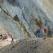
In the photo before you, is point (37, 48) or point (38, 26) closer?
point (37, 48)

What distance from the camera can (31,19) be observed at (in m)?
1.24

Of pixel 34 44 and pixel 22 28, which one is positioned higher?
pixel 22 28

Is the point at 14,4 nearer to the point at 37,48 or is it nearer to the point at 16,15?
the point at 16,15

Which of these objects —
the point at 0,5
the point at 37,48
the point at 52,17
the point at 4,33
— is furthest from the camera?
the point at 52,17

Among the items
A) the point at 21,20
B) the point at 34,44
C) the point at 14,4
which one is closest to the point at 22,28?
the point at 21,20

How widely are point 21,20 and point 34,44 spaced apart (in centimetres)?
60

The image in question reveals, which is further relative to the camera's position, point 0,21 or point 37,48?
point 0,21

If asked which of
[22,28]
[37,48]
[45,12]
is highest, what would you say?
[45,12]

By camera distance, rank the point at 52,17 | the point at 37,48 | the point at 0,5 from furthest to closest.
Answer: the point at 52,17, the point at 0,5, the point at 37,48

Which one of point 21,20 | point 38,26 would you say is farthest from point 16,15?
point 38,26

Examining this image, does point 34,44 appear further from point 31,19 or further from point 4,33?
point 31,19

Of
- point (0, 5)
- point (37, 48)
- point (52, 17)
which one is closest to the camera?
point (37, 48)

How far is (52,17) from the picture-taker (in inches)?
51.8

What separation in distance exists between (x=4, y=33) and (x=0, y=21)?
0.35 feet
